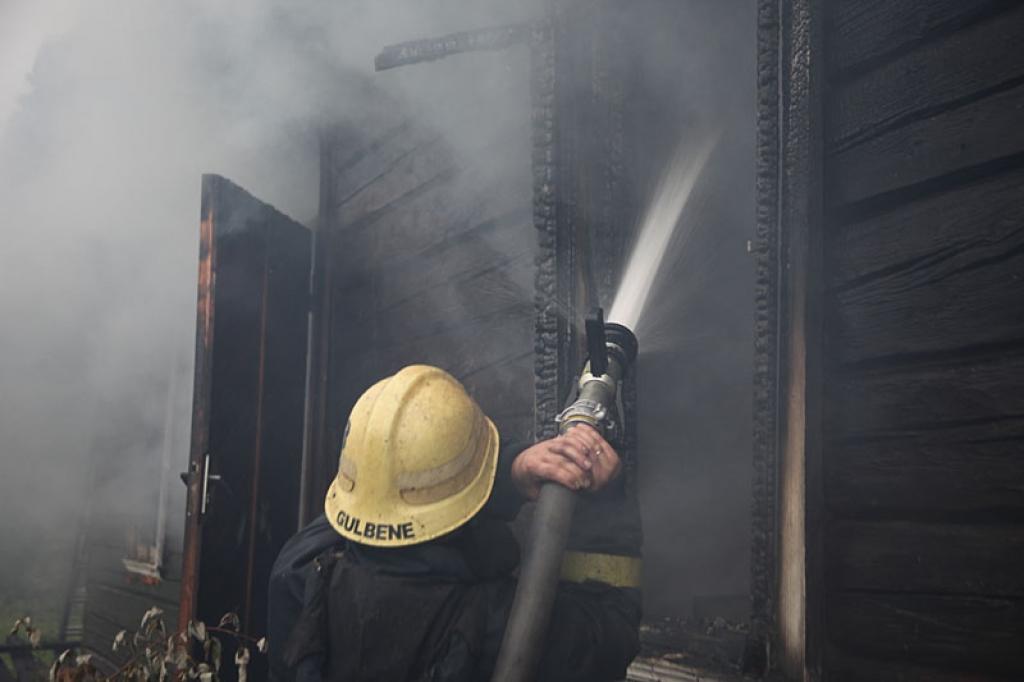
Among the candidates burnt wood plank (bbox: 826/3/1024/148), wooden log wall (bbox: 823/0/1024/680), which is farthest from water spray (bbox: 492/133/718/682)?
burnt wood plank (bbox: 826/3/1024/148)

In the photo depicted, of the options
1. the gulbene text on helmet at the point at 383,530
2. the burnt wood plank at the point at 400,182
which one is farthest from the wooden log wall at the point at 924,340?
the burnt wood plank at the point at 400,182

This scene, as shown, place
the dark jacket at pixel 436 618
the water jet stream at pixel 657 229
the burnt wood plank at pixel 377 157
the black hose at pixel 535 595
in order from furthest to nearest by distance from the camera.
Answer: the burnt wood plank at pixel 377 157 < the water jet stream at pixel 657 229 < the dark jacket at pixel 436 618 < the black hose at pixel 535 595

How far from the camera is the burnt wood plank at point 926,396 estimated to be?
71.6 inches

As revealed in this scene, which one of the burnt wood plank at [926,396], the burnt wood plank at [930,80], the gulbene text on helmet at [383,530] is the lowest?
the gulbene text on helmet at [383,530]

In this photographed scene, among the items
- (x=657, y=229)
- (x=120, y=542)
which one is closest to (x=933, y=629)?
(x=657, y=229)

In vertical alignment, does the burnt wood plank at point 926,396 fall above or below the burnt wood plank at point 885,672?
above

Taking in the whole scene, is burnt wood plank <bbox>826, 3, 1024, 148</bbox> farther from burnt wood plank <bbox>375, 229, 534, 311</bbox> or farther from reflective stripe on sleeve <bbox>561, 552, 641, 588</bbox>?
burnt wood plank <bbox>375, 229, 534, 311</bbox>

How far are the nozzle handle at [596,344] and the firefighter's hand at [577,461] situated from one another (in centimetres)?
19

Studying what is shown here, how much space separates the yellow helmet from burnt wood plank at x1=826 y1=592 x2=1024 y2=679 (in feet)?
3.15

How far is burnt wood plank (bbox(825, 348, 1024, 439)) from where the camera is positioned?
1818mm

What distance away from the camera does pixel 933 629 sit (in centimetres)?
190

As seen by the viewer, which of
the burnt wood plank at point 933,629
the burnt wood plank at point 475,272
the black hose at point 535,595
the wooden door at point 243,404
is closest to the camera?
the burnt wood plank at point 933,629

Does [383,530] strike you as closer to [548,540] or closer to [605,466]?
[548,540]

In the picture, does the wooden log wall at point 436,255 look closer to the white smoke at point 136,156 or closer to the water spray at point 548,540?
the white smoke at point 136,156
